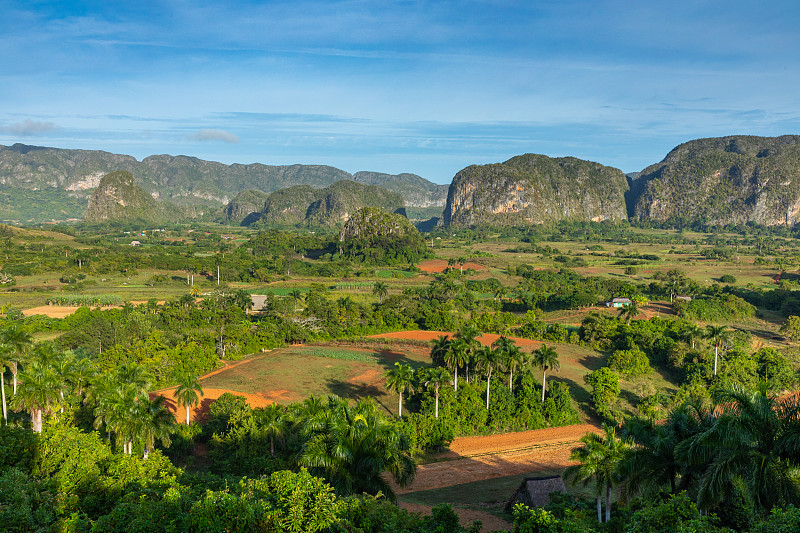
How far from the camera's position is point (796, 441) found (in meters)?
11.2

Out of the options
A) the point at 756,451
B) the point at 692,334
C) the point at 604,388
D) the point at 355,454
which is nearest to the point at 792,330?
the point at 692,334

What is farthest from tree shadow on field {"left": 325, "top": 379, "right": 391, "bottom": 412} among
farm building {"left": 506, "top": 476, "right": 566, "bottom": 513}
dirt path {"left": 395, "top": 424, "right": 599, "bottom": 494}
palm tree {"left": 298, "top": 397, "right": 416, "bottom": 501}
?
palm tree {"left": 298, "top": 397, "right": 416, "bottom": 501}

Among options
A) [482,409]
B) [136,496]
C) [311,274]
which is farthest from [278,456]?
[311,274]

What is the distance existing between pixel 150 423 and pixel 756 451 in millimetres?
23016

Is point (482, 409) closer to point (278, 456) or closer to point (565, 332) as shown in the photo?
point (278, 456)

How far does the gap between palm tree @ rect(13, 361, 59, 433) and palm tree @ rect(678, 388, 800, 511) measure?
28.4 m

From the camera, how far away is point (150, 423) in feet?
77.4

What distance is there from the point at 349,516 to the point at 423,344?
4318cm

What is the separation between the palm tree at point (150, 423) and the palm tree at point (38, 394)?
5.33 metres

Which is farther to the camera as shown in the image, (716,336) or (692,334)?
(692,334)

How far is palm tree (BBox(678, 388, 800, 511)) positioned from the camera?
11578 millimetres

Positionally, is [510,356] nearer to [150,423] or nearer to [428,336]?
[150,423]

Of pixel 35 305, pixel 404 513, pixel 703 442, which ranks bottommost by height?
pixel 35 305

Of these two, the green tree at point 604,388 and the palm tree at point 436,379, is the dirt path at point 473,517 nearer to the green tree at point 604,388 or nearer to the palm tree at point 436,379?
the palm tree at point 436,379
